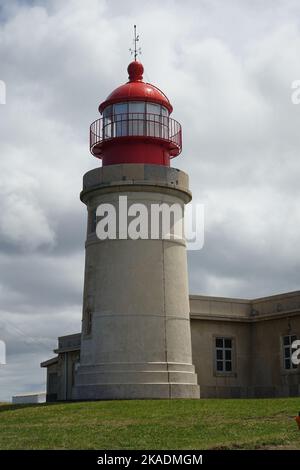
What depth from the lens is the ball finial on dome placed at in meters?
31.1

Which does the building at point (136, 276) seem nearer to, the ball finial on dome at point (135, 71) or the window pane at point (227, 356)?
the ball finial on dome at point (135, 71)

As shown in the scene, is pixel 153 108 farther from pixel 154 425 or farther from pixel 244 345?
pixel 154 425

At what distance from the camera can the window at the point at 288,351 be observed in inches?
1288

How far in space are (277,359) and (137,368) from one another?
26.3ft

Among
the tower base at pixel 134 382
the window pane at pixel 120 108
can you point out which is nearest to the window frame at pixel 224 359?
the tower base at pixel 134 382

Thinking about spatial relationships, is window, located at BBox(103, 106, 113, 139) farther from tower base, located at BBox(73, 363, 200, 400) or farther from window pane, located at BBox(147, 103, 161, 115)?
tower base, located at BBox(73, 363, 200, 400)

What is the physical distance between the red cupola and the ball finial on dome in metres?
0.55

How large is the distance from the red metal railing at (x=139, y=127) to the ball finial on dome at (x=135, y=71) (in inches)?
80.5

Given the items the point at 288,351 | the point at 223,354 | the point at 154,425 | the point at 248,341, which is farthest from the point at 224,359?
the point at 154,425

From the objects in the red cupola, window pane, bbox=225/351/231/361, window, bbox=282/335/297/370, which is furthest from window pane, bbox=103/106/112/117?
window, bbox=282/335/297/370
